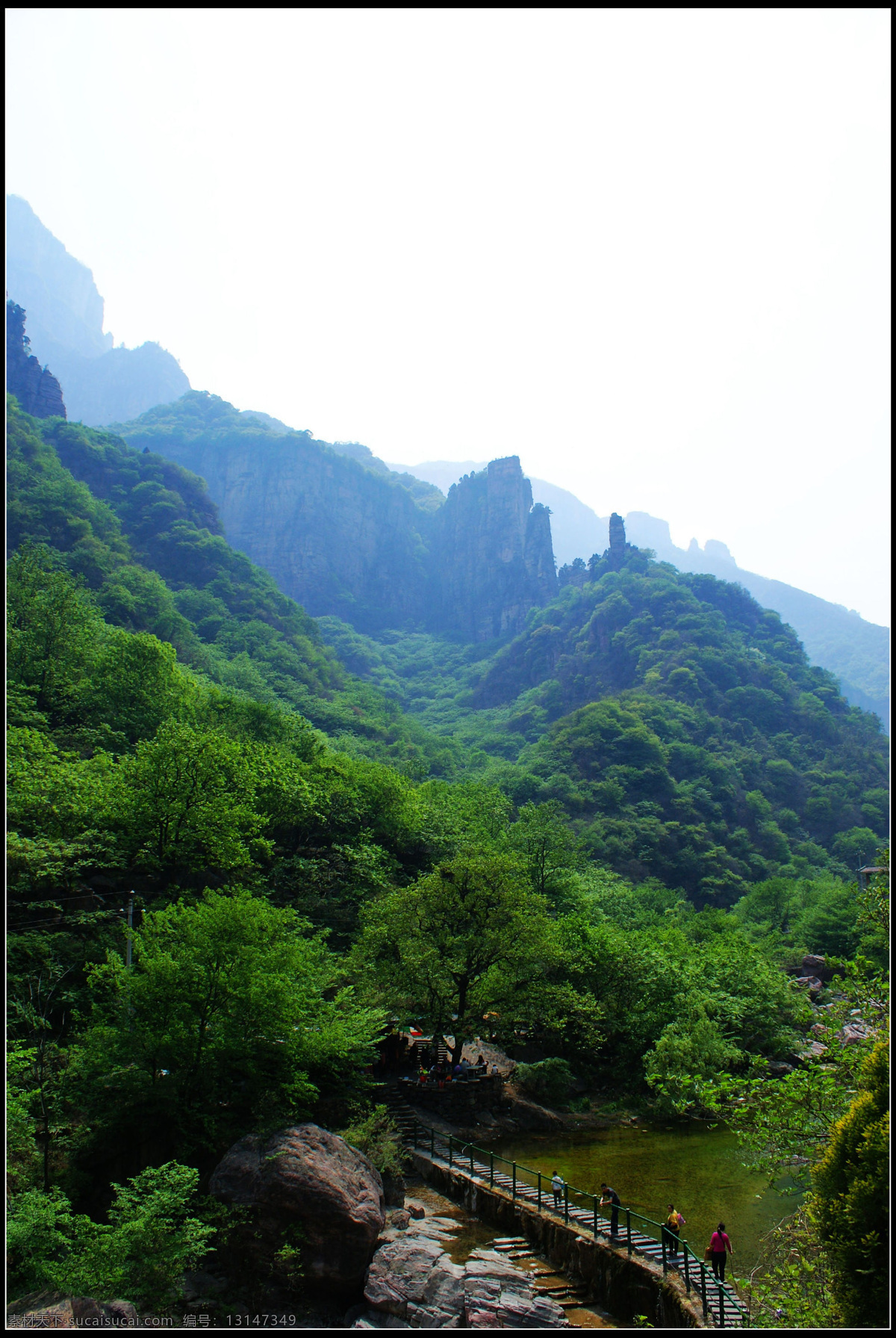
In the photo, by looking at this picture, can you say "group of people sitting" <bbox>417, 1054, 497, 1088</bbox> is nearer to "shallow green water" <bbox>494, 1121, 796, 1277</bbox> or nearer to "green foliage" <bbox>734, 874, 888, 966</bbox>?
"shallow green water" <bbox>494, 1121, 796, 1277</bbox>

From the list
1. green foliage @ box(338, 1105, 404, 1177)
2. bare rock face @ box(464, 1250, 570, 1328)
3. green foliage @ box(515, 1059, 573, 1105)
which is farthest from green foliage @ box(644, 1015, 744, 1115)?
bare rock face @ box(464, 1250, 570, 1328)

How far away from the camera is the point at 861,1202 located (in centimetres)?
802

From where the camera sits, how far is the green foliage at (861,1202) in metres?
7.97

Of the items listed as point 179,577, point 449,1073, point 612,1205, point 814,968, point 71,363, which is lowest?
point 814,968

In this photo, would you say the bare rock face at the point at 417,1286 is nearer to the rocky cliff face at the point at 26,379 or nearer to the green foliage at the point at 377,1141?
the green foliage at the point at 377,1141

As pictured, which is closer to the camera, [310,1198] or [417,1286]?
[417,1286]

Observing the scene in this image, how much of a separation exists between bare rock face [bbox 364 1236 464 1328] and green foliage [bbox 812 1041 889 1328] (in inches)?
303

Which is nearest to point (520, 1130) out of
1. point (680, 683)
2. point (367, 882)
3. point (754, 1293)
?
point (367, 882)

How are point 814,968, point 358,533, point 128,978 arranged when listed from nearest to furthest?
point 128,978
point 814,968
point 358,533

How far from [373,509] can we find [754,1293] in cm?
16623

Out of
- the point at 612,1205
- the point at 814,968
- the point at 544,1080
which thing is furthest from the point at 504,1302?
the point at 814,968

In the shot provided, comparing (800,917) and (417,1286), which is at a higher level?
(417,1286)

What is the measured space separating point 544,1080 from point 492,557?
13146 centimetres

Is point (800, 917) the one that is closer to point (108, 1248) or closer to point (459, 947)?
point (459, 947)
